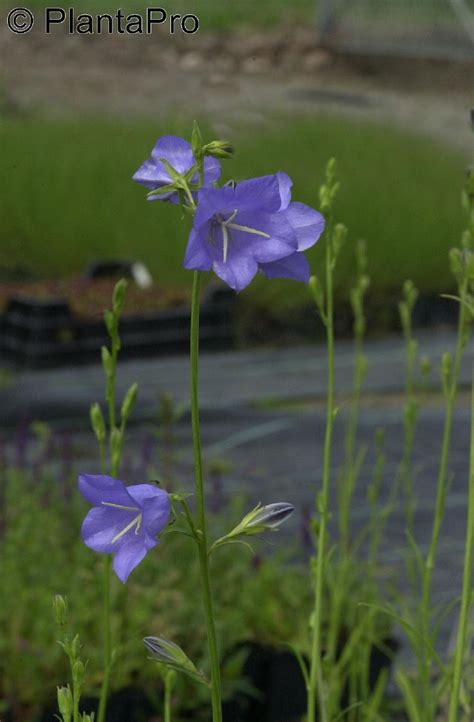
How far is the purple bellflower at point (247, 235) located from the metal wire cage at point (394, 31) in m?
14.9

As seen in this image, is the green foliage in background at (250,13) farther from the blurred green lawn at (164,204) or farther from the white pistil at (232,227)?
the white pistil at (232,227)

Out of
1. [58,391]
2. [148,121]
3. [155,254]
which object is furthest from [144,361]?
[148,121]

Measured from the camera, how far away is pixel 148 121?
1244 centimetres

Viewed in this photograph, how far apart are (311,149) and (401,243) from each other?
1771 mm

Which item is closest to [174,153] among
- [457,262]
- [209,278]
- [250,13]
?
[457,262]

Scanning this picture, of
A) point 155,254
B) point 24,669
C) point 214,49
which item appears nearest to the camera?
point 24,669

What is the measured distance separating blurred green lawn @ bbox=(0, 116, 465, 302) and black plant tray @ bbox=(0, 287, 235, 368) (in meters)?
1.71

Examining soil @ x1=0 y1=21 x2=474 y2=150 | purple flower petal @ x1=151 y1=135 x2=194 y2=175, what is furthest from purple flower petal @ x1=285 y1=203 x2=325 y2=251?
soil @ x1=0 y1=21 x2=474 y2=150

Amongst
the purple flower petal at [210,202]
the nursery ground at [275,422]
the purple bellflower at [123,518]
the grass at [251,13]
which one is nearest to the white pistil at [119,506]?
the purple bellflower at [123,518]

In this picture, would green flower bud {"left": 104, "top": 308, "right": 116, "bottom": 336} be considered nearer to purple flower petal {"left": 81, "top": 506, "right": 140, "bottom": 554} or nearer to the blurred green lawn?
purple flower petal {"left": 81, "top": 506, "right": 140, "bottom": 554}

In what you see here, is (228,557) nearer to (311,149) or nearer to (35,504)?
(35,504)

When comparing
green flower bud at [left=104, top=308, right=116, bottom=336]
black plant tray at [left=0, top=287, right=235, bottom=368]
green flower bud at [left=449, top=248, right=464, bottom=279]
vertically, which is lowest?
black plant tray at [left=0, top=287, right=235, bottom=368]

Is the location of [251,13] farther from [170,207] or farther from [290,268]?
[290,268]

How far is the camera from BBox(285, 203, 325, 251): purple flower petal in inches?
43.4
